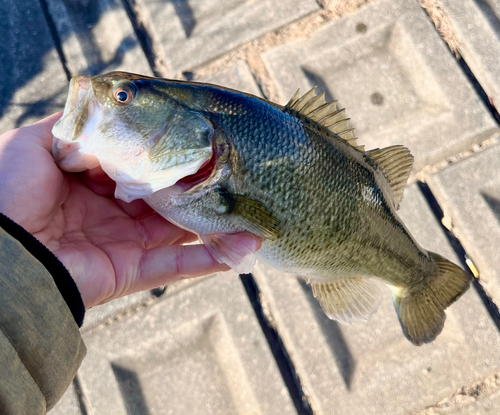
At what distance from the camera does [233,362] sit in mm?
2264

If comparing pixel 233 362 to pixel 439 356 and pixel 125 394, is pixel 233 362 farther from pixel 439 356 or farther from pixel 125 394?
pixel 439 356

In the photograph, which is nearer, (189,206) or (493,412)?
(189,206)

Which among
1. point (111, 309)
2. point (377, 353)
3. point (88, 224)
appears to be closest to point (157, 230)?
point (88, 224)

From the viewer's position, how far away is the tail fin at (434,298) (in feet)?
5.99

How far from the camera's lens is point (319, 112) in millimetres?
1592

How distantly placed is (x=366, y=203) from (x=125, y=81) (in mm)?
1042

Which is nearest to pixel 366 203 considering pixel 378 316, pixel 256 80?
pixel 378 316

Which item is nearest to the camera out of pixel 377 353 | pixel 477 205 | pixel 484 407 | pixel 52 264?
pixel 52 264

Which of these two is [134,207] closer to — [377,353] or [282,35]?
[377,353]

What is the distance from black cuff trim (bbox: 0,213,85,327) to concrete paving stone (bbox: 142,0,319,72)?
1.77m

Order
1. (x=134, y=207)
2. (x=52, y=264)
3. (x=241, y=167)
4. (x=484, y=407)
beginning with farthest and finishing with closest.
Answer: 1. (x=484, y=407)
2. (x=134, y=207)
3. (x=241, y=167)
4. (x=52, y=264)

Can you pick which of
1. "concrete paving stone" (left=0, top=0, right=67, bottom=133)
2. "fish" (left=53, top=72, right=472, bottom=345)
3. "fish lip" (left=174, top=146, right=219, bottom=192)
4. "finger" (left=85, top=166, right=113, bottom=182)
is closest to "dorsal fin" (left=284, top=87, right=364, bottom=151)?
"fish" (left=53, top=72, right=472, bottom=345)

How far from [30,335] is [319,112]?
128 centimetres

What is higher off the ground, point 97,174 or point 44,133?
point 44,133
